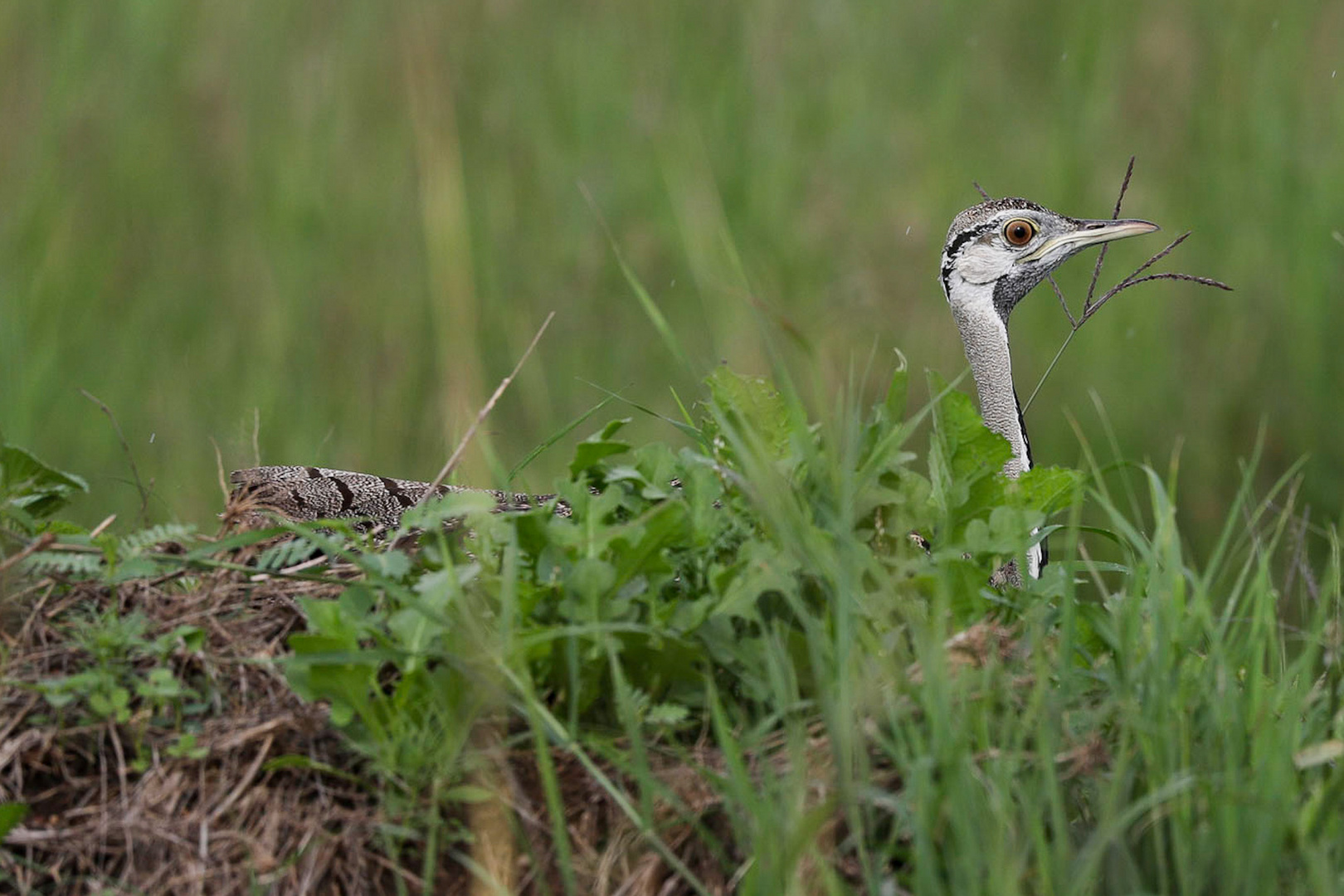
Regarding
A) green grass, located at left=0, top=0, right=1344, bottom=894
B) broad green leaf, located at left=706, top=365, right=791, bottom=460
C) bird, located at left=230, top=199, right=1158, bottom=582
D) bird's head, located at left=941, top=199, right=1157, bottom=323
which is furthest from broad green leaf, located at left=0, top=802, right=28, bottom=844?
bird's head, located at left=941, top=199, right=1157, bottom=323

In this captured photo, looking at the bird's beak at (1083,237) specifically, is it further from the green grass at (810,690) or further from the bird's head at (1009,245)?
the green grass at (810,690)

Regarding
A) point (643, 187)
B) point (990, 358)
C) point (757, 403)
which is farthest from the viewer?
point (643, 187)

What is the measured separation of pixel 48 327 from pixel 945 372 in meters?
2.88

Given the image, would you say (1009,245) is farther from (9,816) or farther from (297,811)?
(9,816)

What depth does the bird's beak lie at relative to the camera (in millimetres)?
3541

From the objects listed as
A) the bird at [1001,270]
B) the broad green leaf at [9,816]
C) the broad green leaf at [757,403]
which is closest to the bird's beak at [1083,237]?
the bird at [1001,270]

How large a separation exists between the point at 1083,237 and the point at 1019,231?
0.15 meters

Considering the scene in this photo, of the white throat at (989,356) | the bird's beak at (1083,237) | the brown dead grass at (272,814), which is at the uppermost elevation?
the bird's beak at (1083,237)

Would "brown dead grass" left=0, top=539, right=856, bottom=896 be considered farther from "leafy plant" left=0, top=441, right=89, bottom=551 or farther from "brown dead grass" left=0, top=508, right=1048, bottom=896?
"leafy plant" left=0, top=441, right=89, bottom=551

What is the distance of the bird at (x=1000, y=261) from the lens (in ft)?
11.7

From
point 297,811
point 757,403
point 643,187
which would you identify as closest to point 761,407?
point 757,403

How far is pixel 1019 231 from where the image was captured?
3.62 meters

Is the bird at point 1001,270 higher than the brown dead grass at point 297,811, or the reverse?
the bird at point 1001,270

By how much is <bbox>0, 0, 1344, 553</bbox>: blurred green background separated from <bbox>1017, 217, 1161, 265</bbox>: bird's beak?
2.71ft
